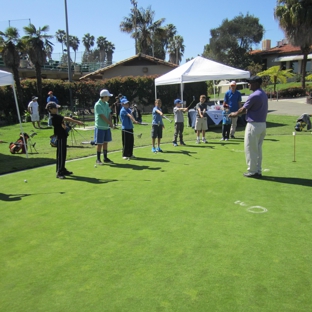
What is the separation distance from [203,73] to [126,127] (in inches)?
308

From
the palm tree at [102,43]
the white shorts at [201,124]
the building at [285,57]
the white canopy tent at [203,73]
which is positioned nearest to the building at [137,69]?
the white canopy tent at [203,73]

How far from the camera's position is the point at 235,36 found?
2351 inches

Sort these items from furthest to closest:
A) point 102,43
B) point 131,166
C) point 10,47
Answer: point 102,43 → point 10,47 → point 131,166

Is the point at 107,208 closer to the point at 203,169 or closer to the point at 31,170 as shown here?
the point at 203,169

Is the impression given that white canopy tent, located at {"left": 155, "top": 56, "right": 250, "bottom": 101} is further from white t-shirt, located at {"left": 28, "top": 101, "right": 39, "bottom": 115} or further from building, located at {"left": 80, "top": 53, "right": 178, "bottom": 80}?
building, located at {"left": 80, "top": 53, "right": 178, "bottom": 80}

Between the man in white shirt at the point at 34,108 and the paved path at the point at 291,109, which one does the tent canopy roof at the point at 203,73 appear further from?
the man in white shirt at the point at 34,108

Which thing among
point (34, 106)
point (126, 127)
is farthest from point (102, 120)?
point (34, 106)

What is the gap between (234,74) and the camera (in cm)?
1630

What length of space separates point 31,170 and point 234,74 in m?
10.6

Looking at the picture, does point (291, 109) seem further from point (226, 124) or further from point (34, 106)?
point (34, 106)

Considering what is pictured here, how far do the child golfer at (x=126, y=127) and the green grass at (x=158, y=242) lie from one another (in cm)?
197

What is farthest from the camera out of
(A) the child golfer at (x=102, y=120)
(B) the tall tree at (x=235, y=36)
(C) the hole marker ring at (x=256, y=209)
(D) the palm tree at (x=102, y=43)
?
(D) the palm tree at (x=102, y=43)

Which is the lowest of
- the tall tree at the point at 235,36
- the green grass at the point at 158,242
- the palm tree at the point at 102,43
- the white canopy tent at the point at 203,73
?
the green grass at the point at 158,242

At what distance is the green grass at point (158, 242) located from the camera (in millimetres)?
3359
